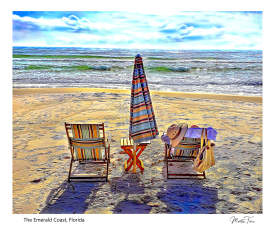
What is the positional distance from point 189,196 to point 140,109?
62.5 inches

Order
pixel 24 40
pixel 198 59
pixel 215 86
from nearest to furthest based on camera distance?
pixel 215 86
pixel 198 59
pixel 24 40

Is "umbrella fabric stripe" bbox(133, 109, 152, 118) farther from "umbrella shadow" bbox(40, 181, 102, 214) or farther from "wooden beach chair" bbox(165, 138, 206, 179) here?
"umbrella shadow" bbox(40, 181, 102, 214)

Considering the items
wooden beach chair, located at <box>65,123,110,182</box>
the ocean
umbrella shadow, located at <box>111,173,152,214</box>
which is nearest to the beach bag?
umbrella shadow, located at <box>111,173,152,214</box>

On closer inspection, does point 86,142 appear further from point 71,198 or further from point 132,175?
→ point 132,175

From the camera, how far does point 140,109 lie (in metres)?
4.44

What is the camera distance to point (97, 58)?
31578 millimetres

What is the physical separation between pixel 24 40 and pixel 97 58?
1312 centimetres

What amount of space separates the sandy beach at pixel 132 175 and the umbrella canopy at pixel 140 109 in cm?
86

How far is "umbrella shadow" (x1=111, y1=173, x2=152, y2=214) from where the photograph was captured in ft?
12.5
